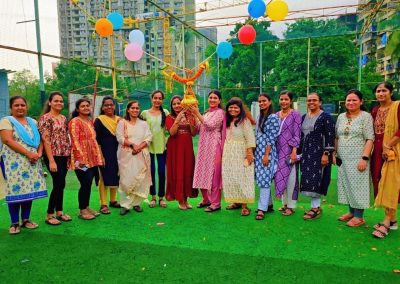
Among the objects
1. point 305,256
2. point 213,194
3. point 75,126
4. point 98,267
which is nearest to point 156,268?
point 98,267

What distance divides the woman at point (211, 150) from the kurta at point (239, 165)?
0.15 metres

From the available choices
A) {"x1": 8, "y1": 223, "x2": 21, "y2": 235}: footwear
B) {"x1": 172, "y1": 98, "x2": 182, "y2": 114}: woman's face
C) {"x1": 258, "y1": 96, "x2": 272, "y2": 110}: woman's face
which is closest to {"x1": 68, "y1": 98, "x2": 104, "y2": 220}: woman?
{"x1": 8, "y1": 223, "x2": 21, "y2": 235}: footwear

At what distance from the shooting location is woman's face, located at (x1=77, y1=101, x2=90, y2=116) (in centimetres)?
407

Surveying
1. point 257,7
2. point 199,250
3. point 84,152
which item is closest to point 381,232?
point 199,250

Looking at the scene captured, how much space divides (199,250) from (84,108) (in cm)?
221

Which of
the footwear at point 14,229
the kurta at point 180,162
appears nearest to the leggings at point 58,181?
the footwear at point 14,229

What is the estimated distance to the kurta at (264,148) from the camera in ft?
13.3

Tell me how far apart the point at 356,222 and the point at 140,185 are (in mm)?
2658

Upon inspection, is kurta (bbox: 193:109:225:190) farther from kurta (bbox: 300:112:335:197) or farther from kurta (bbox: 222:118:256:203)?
Result: kurta (bbox: 300:112:335:197)

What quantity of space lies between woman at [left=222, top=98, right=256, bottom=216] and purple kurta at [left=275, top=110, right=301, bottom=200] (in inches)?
12.9

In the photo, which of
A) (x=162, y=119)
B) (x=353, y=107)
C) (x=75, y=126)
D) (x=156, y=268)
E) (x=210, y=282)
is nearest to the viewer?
(x=210, y=282)

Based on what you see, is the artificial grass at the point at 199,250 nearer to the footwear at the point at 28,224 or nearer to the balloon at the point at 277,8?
the footwear at the point at 28,224

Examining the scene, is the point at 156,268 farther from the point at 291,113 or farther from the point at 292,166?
the point at 291,113

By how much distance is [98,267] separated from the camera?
9.21 ft
